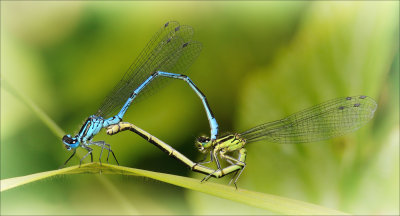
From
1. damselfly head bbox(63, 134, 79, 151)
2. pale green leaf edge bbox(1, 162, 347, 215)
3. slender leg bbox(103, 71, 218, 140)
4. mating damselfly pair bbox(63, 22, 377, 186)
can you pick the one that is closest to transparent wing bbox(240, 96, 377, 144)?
mating damselfly pair bbox(63, 22, 377, 186)

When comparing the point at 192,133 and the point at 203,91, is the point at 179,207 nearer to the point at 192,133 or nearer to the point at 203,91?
the point at 192,133

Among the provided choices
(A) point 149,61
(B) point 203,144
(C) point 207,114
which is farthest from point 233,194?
(A) point 149,61

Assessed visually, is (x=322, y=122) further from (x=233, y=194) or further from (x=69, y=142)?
(x=69, y=142)

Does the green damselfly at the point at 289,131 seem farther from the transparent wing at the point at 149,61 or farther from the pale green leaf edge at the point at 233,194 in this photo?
the pale green leaf edge at the point at 233,194

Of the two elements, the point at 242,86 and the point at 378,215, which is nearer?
the point at 242,86

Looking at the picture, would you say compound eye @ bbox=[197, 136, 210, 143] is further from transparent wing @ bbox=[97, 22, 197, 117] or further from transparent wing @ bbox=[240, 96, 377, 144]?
transparent wing @ bbox=[97, 22, 197, 117]

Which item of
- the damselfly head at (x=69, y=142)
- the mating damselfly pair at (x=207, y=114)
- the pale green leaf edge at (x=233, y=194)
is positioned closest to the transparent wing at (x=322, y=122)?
the mating damselfly pair at (x=207, y=114)

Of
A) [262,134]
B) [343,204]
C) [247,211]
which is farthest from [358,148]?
[247,211]
